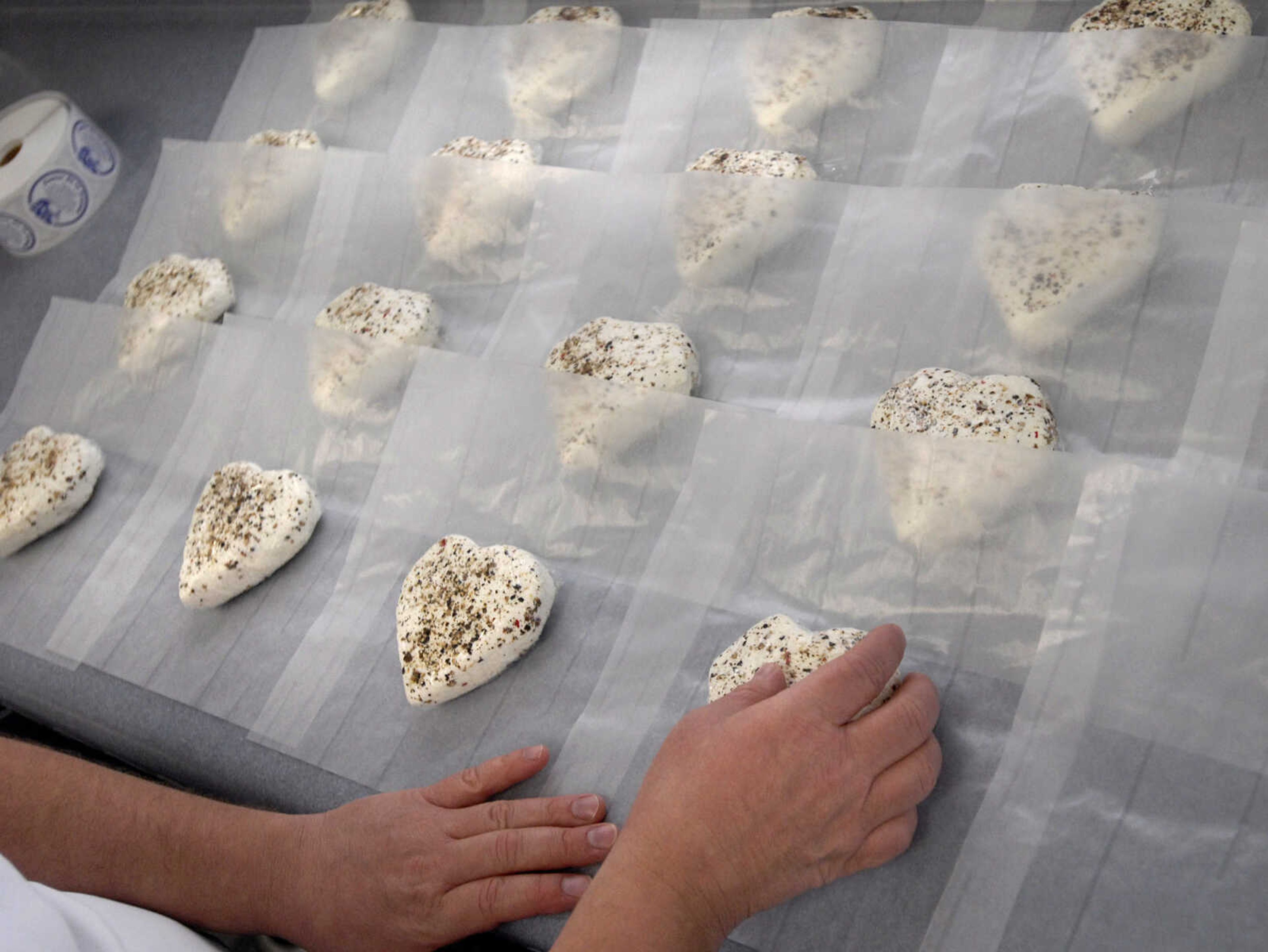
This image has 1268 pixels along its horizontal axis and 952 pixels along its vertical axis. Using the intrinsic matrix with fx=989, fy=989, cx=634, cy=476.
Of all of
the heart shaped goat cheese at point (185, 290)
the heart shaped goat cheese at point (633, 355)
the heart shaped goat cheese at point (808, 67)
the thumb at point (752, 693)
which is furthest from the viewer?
the heart shaped goat cheese at point (185, 290)

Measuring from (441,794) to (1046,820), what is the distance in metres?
0.58

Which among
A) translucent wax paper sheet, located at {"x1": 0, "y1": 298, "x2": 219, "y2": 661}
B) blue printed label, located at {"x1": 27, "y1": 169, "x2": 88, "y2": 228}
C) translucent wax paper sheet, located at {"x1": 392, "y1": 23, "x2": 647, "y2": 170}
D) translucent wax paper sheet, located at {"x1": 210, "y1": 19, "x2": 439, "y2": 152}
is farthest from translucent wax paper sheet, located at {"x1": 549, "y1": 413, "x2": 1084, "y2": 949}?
blue printed label, located at {"x1": 27, "y1": 169, "x2": 88, "y2": 228}

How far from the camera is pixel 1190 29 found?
1.16 metres

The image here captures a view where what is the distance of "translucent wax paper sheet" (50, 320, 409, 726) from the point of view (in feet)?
4.22

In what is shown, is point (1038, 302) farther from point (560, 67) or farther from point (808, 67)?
point (560, 67)

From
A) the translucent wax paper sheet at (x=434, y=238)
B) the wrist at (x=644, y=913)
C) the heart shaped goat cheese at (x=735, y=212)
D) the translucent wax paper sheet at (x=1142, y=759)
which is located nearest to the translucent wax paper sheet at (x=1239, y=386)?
the translucent wax paper sheet at (x=1142, y=759)

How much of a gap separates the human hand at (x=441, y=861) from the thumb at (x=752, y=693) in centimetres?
18

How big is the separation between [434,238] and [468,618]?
0.64 m

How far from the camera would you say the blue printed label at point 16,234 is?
1.81m

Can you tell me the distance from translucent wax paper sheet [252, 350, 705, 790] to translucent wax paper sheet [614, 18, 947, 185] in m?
0.45

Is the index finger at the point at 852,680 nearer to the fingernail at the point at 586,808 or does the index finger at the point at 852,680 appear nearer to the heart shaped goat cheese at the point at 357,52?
the fingernail at the point at 586,808

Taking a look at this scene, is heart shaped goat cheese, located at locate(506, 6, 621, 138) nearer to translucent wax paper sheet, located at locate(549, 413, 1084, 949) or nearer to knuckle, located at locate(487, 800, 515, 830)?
translucent wax paper sheet, located at locate(549, 413, 1084, 949)

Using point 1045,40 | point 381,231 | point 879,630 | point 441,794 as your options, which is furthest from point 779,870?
point 381,231

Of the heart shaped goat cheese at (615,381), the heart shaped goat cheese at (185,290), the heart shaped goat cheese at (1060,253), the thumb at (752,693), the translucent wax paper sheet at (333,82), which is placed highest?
the translucent wax paper sheet at (333,82)
